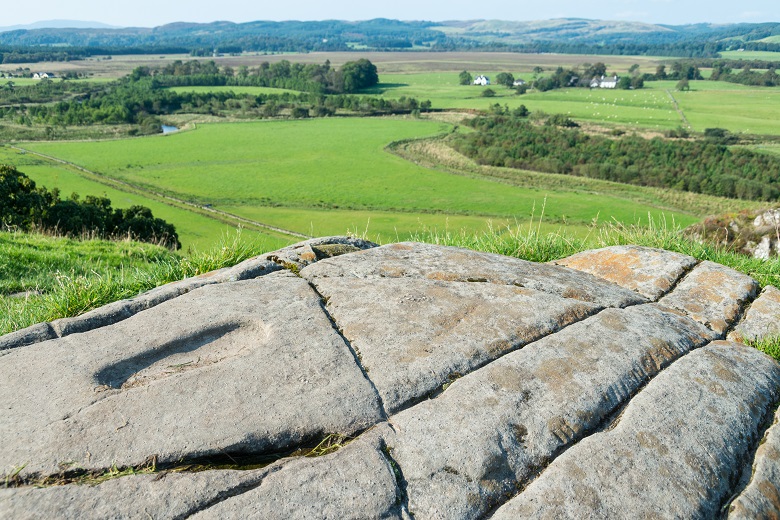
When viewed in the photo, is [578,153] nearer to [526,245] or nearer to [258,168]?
[258,168]

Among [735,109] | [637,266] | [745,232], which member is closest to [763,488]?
[637,266]

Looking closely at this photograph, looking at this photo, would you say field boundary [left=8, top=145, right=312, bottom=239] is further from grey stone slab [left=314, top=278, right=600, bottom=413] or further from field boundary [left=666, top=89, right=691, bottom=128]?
field boundary [left=666, top=89, right=691, bottom=128]

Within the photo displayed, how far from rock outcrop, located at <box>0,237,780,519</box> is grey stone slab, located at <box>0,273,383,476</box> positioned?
0.06 ft

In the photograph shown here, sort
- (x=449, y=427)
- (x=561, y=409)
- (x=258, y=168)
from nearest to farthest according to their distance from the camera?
1. (x=449, y=427)
2. (x=561, y=409)
3. (x=258, y=168)

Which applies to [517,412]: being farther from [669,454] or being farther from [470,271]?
[470,271]

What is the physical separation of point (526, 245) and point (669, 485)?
5.49 m

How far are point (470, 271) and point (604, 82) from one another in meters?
196

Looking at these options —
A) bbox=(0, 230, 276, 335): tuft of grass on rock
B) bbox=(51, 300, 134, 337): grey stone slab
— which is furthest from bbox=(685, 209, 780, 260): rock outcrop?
bbox=(51, 300, 134, 337): grey stone slab

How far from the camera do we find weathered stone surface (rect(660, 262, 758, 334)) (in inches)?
266

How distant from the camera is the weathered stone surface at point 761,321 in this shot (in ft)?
21.1

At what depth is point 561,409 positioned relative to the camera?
4.77 m

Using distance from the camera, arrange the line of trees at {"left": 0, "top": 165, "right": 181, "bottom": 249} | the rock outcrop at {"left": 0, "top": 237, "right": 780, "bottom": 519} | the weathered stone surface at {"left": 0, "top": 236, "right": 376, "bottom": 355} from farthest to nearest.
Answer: the line of trees at {"left": 0, "top": 165, "right": 181, "bottom": 249} < the weathered stone surface at {"left": 0, "top": 236, "right": 376, "bottom": 355} < the rock outcrop at {"left": 0, "top": 237, "right": 780, "bottom": 519}

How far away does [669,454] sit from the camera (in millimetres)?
4430

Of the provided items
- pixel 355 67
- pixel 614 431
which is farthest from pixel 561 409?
pixel 355 67
